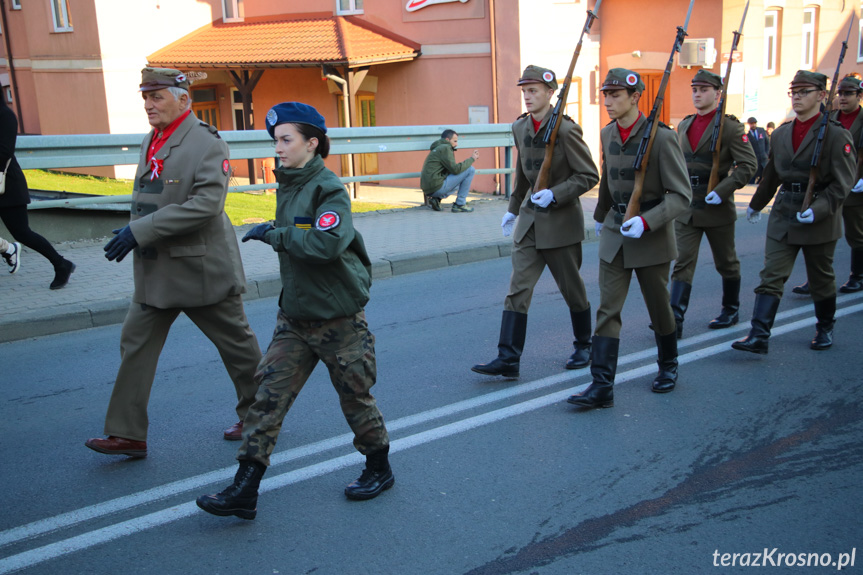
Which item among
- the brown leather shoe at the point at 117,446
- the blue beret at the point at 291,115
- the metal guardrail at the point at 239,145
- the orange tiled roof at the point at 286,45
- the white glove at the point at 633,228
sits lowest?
the brown leather shoe at the point at 117,446

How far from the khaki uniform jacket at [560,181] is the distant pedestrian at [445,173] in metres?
7.29

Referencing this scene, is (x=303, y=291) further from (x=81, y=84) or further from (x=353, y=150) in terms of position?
(x=81, y=84)

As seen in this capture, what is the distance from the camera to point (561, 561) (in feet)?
10.5

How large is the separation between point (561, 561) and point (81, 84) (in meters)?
22.2

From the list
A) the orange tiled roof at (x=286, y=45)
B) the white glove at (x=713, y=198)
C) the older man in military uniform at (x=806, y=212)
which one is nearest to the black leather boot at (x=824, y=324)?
the older man in military uniform at (x=806, y=212)

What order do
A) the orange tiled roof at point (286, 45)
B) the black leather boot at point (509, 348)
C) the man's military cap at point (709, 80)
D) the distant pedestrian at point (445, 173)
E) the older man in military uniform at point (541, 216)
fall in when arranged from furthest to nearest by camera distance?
the orange tiled roof at point (286, 45) → the distant pedestrian at point (445, 173) → the man's military cap at point (709, 80) → the black leather boot at point (509, 348) → the older man in military uniform at point (541, 216)

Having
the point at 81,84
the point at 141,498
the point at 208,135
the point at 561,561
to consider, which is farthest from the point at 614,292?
the point at 81,84

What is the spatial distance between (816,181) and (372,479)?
407 centimetres

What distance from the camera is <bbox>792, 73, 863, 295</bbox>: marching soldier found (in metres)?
7.38

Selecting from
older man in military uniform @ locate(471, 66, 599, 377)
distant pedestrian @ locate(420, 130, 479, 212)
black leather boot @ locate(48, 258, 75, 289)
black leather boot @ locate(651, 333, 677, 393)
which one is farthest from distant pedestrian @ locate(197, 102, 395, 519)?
distant pedestrian @ locate(420, 130, 479, 212)

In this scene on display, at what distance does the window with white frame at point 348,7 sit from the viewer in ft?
72.5

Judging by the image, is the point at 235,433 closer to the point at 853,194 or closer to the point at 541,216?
the point at 541,216

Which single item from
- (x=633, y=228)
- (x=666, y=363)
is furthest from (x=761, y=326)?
(x=633, y=228)

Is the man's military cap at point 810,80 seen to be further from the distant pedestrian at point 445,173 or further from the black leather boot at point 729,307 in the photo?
the distant pedestrian at point 445,173
